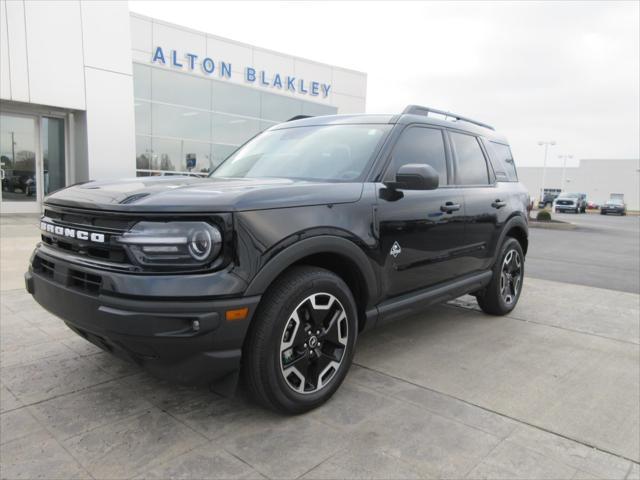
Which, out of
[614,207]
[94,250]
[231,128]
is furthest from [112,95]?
[614,207]

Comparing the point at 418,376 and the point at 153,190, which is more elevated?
the point at 153,190

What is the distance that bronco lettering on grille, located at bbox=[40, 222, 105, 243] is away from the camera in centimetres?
241

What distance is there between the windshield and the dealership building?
10.3m

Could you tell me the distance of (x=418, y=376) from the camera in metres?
3.39

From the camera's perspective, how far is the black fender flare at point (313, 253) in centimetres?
239

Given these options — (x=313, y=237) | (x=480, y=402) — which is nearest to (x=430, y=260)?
(x=480, y=402)

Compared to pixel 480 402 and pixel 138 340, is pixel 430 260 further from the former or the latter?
pixel 138 340

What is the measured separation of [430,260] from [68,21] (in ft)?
40.3

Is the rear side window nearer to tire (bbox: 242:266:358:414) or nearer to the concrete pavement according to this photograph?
tire (bbox: 242:266:358:414)

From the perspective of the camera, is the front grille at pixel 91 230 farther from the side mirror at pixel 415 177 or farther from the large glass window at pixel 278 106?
the large glass window at pixel 278 106

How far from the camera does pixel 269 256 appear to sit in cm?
243

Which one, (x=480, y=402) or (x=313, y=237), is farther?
(x=480, y=402)

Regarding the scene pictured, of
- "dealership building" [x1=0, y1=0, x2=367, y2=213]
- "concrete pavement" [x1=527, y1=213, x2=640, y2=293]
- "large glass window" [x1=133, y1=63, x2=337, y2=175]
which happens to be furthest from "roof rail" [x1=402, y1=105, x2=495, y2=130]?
"large glass window" [x1=133, y1=63, x2=337, y2=175]

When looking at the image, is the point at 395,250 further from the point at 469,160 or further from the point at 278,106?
the point at 278,106
